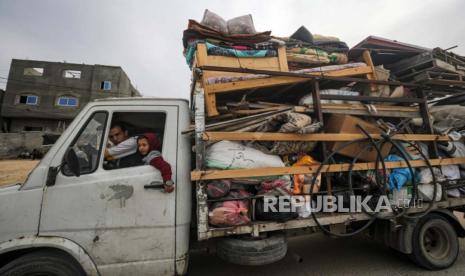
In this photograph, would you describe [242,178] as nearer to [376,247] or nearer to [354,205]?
[354,205]

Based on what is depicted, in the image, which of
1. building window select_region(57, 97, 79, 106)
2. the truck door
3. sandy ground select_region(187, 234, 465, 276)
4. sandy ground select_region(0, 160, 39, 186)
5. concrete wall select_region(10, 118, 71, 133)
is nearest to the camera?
A: the truck door

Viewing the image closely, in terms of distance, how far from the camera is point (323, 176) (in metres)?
2.52

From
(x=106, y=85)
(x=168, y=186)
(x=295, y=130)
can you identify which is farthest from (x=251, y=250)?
(x=106, y=85)

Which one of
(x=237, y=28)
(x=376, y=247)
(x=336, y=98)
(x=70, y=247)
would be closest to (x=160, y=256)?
(x=70, y=247)

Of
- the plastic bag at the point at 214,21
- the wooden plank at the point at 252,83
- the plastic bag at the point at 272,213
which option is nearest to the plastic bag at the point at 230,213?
the plastic bag at the point at 272,213

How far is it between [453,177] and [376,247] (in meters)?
1.57

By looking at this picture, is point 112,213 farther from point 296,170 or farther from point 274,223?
point 296,170

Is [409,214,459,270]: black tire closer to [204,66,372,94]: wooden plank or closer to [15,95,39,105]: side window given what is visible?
[204,66,372,94]: wooden plank

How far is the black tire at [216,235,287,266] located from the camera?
2.04 metres

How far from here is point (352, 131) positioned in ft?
8.26

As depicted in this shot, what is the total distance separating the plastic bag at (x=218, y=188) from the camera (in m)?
2.05

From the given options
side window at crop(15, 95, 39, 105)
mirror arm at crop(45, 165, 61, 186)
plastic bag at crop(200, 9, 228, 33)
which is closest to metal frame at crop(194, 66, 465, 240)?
plastic bag at crop(200, 9, 228, 33)

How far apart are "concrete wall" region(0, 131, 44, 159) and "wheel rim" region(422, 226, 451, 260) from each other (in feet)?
74.1

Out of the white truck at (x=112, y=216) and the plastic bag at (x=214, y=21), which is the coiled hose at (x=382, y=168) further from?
the plastic bag at (x=214, y=21)
